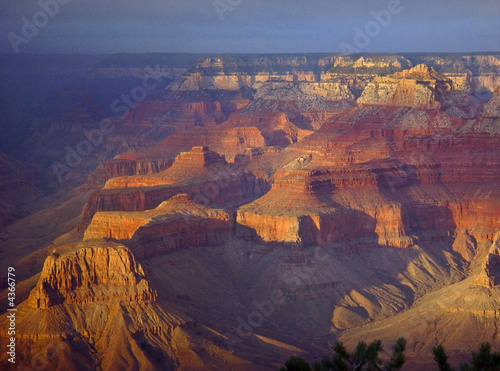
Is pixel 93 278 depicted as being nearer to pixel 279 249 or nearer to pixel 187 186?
pixel 279 249

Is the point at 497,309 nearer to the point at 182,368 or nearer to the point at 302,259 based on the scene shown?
the point at 302,259

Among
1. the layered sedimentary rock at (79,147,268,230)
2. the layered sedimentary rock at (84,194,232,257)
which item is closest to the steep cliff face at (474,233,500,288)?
the layered sedimentary rock at (84,194,232,257)

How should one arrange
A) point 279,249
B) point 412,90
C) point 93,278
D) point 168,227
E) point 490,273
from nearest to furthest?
point 93,278
point 490,273
point 168,227
point 279,249
point 412,90

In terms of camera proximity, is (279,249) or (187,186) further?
(187,186)

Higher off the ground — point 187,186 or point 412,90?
point 412,90

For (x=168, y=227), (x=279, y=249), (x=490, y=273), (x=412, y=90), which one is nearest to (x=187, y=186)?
(x=279, y=249)

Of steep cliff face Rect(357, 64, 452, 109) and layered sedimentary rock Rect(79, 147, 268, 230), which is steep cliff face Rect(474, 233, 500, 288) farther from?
steep cliff face Rect(357, 64, 452, 109)
